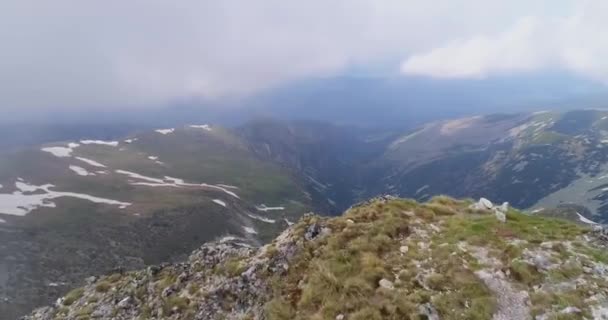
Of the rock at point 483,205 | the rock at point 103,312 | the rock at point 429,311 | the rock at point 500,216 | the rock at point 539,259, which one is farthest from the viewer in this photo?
the rock at point 483,205

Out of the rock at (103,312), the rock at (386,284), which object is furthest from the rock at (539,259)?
the rock at (103,312)

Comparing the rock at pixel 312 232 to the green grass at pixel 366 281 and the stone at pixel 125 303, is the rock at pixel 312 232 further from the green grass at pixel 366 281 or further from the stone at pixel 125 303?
the stone at pixel 125 303

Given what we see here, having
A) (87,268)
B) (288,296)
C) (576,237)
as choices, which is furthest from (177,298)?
(87,268)

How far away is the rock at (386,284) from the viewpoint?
19328mm

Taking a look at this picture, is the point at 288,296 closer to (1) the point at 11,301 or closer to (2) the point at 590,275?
(2) the point at 590,275

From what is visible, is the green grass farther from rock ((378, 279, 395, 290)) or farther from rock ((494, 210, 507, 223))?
rock ((494, 210, 507, 223))

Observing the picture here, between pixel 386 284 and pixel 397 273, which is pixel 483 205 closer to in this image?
pixel 397 273

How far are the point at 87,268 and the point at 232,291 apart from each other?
14862cm

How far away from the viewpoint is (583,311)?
55.3 feet

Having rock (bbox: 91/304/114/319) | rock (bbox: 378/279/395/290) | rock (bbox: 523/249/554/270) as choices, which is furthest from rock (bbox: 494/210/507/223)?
rock (bbox: 91/304/114/319)

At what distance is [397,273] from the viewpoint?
2030 cm

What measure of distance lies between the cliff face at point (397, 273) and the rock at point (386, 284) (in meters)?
0.04

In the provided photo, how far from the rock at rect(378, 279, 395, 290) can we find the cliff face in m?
0.04

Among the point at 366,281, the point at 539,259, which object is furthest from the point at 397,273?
the point at 539,259
